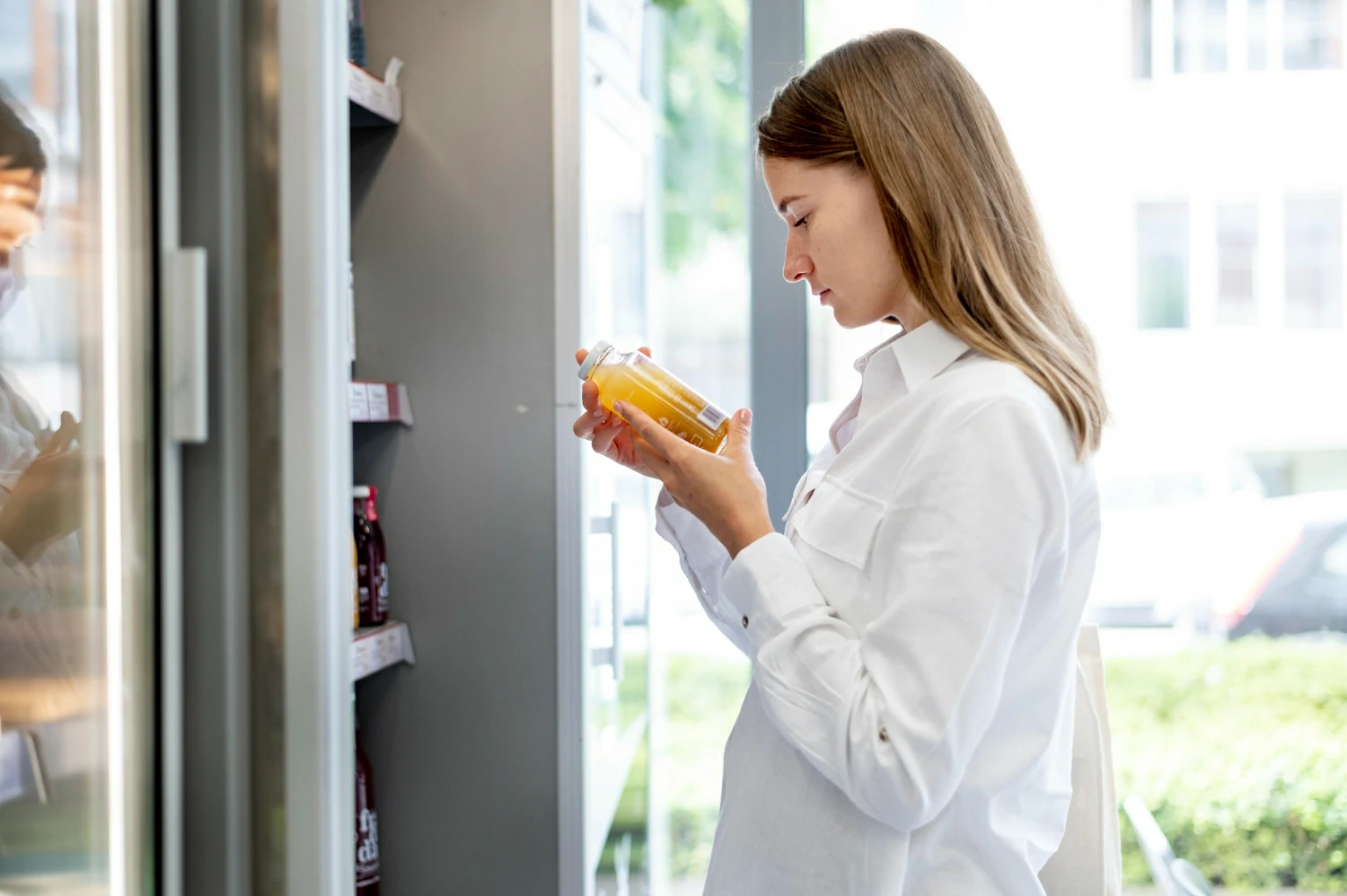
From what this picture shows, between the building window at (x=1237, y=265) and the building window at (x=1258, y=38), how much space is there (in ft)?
1.10

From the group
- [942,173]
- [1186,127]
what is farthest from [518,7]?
[1186,127]

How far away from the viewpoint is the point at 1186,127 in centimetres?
254

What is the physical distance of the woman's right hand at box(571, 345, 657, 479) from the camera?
1.30 metres

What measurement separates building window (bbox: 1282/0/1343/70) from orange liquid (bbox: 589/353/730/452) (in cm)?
212

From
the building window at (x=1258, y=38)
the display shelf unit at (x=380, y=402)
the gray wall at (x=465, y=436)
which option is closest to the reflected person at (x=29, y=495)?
the display shelf unit at (x=380, y=402)

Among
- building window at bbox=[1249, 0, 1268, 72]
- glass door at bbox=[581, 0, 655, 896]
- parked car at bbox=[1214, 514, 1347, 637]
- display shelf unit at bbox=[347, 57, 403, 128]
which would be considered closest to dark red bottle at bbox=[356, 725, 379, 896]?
glass door at bbox=[581, 0, 655, 896]

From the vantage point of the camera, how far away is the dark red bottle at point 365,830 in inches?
70.0

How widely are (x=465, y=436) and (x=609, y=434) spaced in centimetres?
53

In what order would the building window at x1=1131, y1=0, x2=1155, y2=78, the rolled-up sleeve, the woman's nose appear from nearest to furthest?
1. the rolled-up sleeve
2. the woman's nose
3. the building window at x1=1131, y1=0, x2=1155, y2=78

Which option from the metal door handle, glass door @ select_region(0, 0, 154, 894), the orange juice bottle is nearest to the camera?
glass door @ select_region(0, 0, 154, 894)

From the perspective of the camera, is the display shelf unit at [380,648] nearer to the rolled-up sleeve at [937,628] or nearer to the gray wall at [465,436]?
the gray wall at [465,436]

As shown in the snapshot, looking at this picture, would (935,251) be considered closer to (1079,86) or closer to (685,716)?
(1079,86)

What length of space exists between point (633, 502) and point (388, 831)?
0.88 metres

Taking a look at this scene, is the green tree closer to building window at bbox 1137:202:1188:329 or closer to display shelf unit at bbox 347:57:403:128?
building window at bbox 1137:202:1188:329
